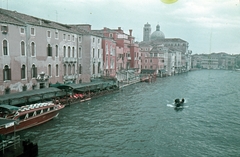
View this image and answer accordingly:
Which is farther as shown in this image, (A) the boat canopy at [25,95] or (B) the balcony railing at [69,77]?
(B) the balcony railing at [69,77]

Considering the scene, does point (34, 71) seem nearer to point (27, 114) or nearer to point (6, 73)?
point (6, 73)

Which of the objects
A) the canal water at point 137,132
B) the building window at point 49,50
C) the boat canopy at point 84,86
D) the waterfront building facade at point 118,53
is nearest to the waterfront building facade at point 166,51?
the waterfront building facade at point 118,53

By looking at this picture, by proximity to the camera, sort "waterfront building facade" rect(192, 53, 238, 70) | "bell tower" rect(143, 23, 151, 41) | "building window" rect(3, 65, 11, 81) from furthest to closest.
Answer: "waterfront building facade" rect(192, 53, 238, 70) → "bell tower" rect(143, 23, 151, 41) → "building window" rect(3, 65, 11, 81)

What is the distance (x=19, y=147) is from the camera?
12391mm

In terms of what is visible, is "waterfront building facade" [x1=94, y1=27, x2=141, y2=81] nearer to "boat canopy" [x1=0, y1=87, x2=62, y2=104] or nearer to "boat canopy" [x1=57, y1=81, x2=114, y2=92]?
"boat canopy" [x1=57, y1=81, x2=114, y2=92]

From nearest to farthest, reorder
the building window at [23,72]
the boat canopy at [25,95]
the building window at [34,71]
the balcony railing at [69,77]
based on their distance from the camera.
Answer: the boat canopy at [25,95] → the building window at [23,72] → the building window at [34,71] → the balcony railing at [69,77]

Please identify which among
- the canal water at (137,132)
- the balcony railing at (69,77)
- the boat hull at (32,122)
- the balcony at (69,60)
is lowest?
the canal water at (137,132)

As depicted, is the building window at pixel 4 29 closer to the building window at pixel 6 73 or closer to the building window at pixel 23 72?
the building window at pixel 6 73

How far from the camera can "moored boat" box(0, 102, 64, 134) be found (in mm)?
15962

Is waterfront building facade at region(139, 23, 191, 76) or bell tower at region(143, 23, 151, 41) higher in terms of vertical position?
bell tower at region(143, 23, 151, 41)

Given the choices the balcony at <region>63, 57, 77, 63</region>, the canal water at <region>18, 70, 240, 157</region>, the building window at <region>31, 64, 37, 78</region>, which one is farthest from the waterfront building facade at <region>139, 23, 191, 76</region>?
the building window at <region>31, 64, 37, 78</region>

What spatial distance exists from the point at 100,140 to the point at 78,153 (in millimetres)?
2306

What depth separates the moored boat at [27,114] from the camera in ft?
52.4

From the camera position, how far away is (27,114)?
17.1 m
